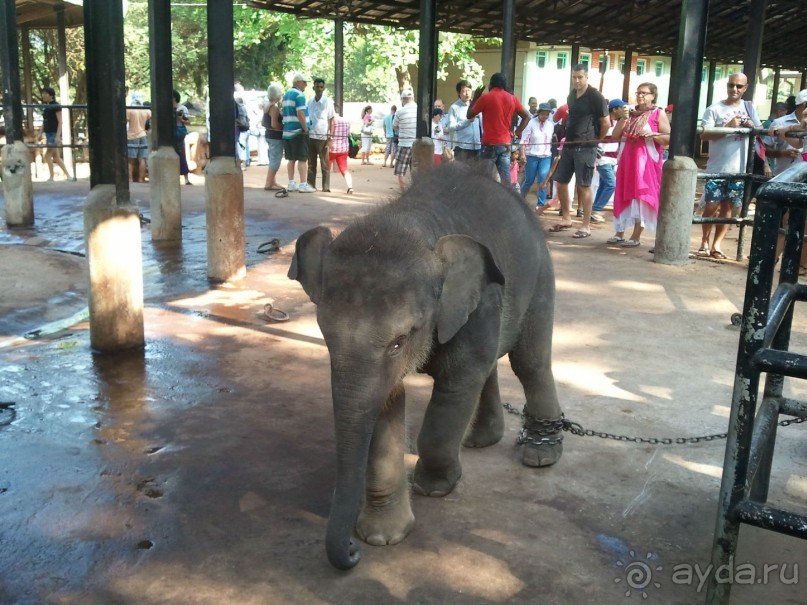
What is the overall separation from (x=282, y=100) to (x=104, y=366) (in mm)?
11625

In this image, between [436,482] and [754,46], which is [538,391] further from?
[754,46]

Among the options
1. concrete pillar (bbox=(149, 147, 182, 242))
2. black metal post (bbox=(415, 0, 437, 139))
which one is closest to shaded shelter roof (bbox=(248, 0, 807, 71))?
black metal post (bbox=(415, 0, 437, 139))

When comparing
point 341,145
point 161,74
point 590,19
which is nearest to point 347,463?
point 161,74

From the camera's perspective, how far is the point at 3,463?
13.7 feet

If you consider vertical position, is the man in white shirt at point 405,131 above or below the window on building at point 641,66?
below

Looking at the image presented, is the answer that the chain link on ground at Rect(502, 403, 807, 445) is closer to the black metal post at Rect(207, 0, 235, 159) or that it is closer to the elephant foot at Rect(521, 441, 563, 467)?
the elephant foot at Rect(521, 441, 563, 467)

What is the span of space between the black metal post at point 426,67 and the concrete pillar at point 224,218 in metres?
4.89

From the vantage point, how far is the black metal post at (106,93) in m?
5.87

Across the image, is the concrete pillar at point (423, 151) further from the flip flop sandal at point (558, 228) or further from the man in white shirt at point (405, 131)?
the man in white shirt at point (405, 131)

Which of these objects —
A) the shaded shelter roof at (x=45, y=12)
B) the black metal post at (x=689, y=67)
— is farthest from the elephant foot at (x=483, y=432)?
the shaded shelter roof at (x=45, y=12)

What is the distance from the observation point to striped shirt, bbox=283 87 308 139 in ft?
51.0

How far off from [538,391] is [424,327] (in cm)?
151

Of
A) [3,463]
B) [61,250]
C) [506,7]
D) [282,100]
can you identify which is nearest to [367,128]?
[282,100]

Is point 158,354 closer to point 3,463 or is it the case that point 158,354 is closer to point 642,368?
point 3,463
